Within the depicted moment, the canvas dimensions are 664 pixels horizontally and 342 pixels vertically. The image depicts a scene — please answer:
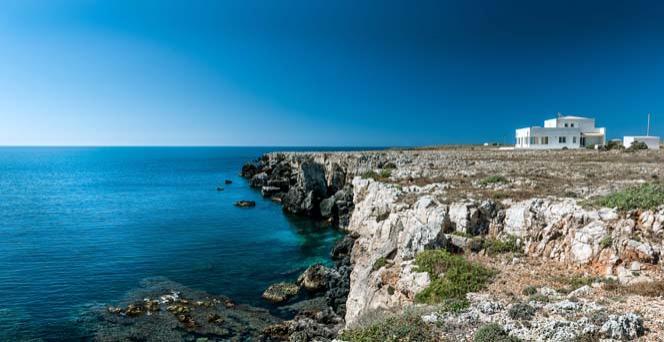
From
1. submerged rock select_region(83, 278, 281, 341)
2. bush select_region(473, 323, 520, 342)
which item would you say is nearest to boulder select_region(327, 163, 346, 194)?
submerged rock select_region(83, 278, 281, 341)

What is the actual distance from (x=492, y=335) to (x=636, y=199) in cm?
1157

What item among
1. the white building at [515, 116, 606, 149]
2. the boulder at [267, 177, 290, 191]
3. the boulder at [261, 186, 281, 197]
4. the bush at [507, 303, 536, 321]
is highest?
the white building at [515, 116, 606, 149]

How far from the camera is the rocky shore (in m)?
11.0

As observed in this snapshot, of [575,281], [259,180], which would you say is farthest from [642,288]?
[259,180]

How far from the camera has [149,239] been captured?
133ft

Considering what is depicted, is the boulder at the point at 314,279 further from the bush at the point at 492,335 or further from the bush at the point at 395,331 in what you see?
the bush at the point at 492,335

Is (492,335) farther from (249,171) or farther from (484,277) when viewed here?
(249,171)

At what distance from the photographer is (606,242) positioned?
15516 mm

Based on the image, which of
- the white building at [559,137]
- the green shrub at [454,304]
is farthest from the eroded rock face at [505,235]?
the white building at [559,137]

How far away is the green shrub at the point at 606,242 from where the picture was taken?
15432mm

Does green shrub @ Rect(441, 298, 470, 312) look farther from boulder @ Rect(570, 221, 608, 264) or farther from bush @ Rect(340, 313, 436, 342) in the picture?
boulder @ Rect(570, 221, 608, 264)

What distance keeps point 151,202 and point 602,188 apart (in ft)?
202

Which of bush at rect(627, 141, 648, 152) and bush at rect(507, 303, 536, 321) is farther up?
bush at rect(627, 141, 648, 152)

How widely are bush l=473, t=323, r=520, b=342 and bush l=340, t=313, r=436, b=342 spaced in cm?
115
